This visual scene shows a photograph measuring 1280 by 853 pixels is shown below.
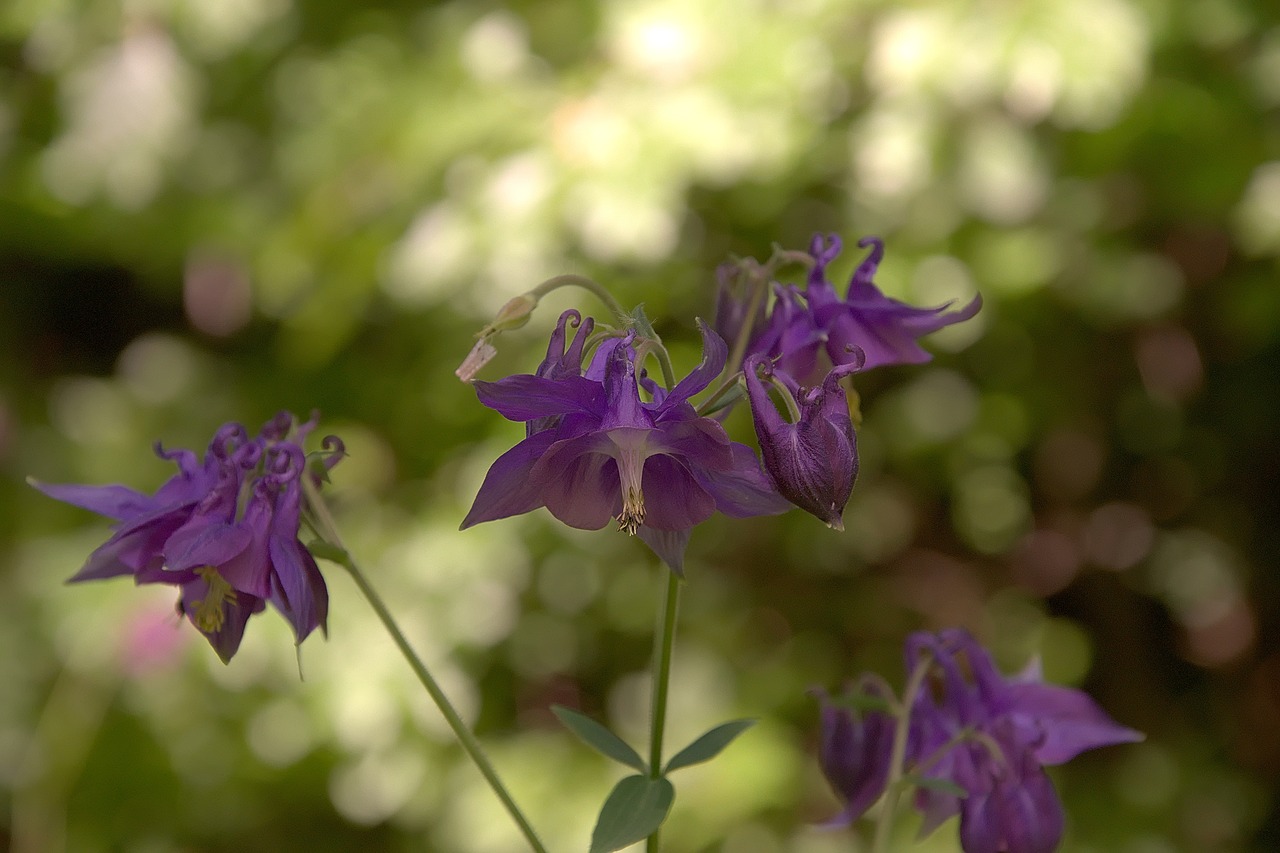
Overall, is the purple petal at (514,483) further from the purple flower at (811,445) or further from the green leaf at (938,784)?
the green leaf at (938,784)

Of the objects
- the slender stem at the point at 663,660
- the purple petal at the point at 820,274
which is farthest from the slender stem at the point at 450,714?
the purple petal at the point at 820,274

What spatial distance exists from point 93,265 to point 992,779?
3354 mm

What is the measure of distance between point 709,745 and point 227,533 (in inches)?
16.7

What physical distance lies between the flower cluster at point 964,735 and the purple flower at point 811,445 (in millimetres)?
354

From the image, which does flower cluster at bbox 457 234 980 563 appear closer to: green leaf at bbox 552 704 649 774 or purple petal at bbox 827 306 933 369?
purple petal at bbox 827 306 933 369

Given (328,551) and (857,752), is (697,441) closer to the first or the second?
(328,551)

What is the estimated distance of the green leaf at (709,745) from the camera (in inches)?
40.6

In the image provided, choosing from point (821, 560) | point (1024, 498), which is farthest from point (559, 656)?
point (1024, 498)

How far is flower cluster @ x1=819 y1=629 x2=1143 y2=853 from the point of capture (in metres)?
1.12

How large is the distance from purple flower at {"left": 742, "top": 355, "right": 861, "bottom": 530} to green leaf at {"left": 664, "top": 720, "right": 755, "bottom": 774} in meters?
0.24

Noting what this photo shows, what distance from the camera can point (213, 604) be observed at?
1.01 m

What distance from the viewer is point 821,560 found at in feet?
10.5

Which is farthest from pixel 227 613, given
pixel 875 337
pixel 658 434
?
pixel 875 337

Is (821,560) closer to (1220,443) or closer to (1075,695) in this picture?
(1220,443)
